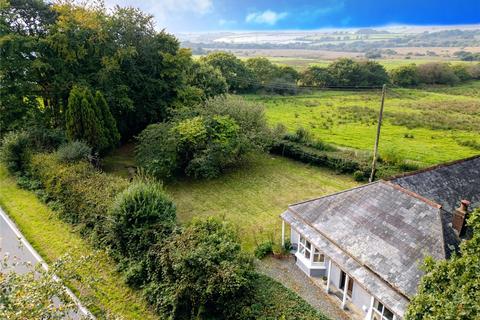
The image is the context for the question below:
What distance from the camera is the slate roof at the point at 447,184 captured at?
1419 cm

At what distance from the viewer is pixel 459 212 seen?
11.8m

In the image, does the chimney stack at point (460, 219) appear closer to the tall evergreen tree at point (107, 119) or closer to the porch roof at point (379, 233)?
the porch roof at point (379, 233)

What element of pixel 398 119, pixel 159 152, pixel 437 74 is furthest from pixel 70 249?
pixel 437 74

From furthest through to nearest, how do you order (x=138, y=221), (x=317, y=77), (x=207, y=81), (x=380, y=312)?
(x=317, y=77) → (x=207, y=81) → (x=138, y=221) → (x=380, y=312)

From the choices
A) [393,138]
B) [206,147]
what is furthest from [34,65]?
[393,138]

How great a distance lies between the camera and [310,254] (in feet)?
48.3

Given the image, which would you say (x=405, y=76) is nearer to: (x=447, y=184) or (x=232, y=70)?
(x=232, y=70)

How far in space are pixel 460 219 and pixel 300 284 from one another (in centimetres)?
676

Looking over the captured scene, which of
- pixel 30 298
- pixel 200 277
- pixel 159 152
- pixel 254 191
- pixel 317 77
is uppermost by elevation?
pixel 30 298

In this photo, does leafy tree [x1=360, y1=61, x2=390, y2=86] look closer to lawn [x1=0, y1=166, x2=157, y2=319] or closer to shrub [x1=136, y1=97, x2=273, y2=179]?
shrub [x1=136, y1=97, x2=273, y2=179]

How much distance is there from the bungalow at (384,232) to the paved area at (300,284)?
14.0 inches

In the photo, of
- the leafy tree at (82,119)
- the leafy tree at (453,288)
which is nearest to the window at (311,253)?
the leafy tree at (453,288)

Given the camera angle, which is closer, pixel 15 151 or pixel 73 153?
pixel 73 153

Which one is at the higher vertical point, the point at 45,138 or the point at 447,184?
the point at 45,138
